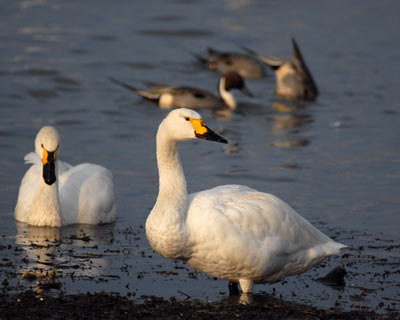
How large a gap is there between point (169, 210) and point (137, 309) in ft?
2.92

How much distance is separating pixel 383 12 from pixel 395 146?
1209cm

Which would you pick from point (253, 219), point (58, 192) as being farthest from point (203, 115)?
point (253, 219)

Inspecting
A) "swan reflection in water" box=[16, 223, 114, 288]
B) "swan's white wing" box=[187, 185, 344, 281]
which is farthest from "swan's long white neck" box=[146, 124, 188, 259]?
"swan reflection in water" box=[16, 223, 114, 288]

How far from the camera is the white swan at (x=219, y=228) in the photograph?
24.3 ft

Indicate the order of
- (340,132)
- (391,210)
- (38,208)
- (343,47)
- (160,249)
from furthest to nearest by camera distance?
(343,47) → (340,132) → (391,210) → (38,208) → (160,249)

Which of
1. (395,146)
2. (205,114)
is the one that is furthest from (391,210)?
(205,114)

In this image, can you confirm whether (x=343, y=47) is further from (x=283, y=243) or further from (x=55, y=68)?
(x=283, y=243)

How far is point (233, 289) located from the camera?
26.6 feet

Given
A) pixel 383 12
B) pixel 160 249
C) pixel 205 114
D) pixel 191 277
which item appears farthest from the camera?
pixel 383 12

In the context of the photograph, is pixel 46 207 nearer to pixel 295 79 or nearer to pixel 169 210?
pixel 169 210

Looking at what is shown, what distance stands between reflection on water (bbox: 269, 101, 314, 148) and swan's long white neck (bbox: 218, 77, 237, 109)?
34.3 inches

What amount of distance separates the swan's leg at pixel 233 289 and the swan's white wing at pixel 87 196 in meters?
2.87

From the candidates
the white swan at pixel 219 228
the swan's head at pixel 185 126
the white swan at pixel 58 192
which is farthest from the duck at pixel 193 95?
the swan's head at pixel 185 126

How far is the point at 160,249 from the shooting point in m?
7.50
